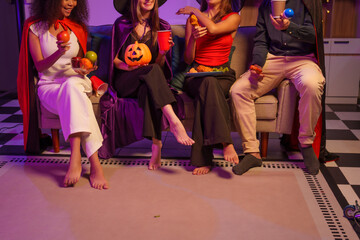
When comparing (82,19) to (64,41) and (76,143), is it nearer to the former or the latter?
(64,41)

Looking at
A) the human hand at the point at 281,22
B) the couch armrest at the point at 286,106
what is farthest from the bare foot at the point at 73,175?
the human hand at the point at 281,22

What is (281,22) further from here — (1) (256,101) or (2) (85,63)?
(2) (85,63)

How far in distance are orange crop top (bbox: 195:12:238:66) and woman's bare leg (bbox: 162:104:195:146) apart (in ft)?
1.60

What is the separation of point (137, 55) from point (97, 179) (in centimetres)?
86

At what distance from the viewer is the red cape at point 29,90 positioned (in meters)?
2.77

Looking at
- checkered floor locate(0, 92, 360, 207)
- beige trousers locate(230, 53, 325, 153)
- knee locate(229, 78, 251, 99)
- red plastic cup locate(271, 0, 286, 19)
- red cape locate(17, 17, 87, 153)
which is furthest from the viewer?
red cape locate(17, 17, 87, 153)

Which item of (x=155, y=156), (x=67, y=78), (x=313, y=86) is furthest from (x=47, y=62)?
(x=313, y=86)

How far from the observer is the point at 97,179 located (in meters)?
2.44

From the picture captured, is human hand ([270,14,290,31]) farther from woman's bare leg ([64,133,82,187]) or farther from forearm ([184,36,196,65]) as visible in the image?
woman's bare leg ([64,133,82,187])

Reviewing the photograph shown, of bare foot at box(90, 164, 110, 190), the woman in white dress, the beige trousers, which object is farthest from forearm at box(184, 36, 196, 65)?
bare foot at box(90, 164, 110, 190)

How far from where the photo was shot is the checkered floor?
8.06 feet

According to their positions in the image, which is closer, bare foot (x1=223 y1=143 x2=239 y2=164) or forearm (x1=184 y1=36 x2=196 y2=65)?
bare foot (x1=223 y1=143 x2=239 y2=164)

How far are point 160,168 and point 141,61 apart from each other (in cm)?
72

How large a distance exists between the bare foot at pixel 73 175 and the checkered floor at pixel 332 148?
0.52 metres
